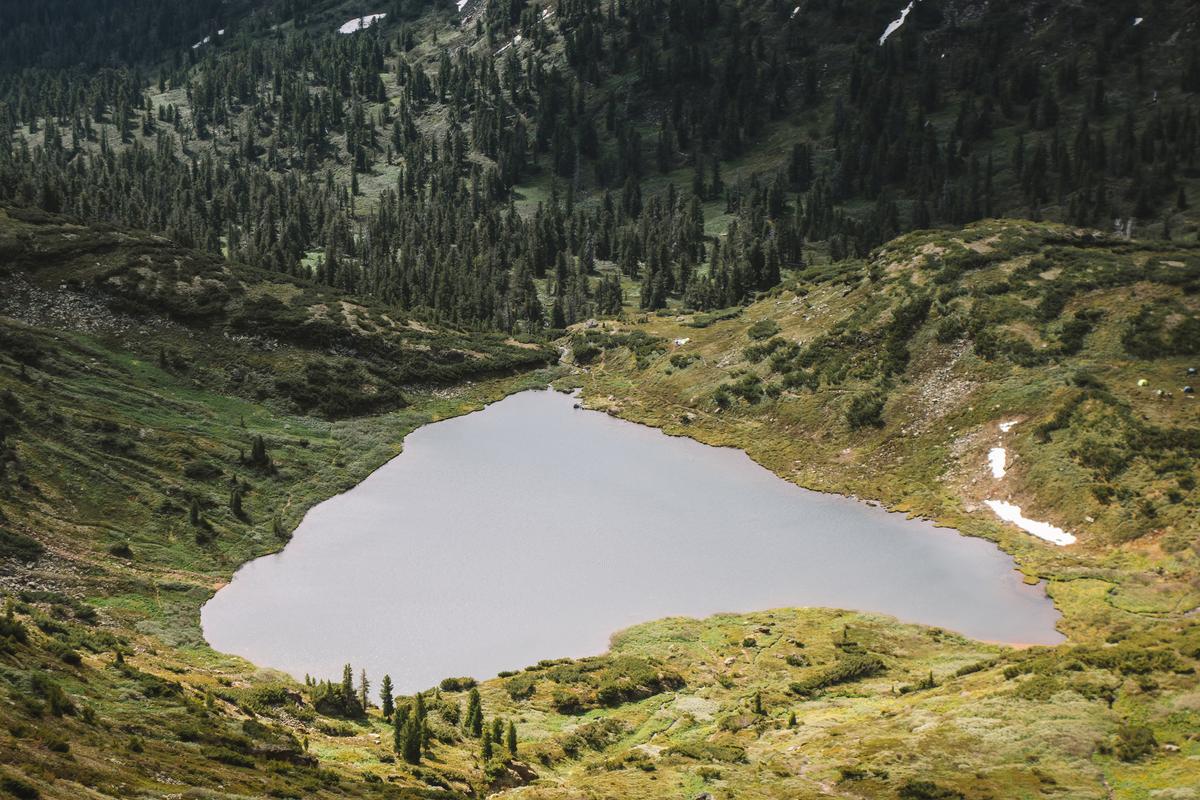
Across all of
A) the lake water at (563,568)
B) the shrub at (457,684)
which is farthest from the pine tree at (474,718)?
the lake water at (563,568)

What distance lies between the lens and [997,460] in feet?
270

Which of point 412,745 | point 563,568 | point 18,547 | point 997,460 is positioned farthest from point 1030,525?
point 18,547

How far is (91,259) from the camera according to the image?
397 feet

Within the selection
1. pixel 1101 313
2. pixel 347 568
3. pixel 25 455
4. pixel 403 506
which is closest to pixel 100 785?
pixel 347 568

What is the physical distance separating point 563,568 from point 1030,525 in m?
35.4

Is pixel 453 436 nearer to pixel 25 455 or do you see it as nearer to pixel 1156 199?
pixel 25 455

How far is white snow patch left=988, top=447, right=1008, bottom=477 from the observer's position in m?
81.4

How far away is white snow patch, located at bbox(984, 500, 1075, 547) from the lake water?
142 inches

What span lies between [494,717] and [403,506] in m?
35.7

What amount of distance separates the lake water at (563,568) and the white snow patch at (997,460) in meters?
8.47

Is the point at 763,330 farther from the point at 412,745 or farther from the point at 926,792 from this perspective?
the point at 926,792

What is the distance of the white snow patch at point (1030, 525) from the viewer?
71938 mm

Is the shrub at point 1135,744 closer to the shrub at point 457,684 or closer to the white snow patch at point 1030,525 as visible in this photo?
the white snow patch at point 1030,525

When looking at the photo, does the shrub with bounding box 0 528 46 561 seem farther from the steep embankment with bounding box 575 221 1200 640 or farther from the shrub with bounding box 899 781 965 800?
the steep embankment with bounding box 575 221 1200 640
